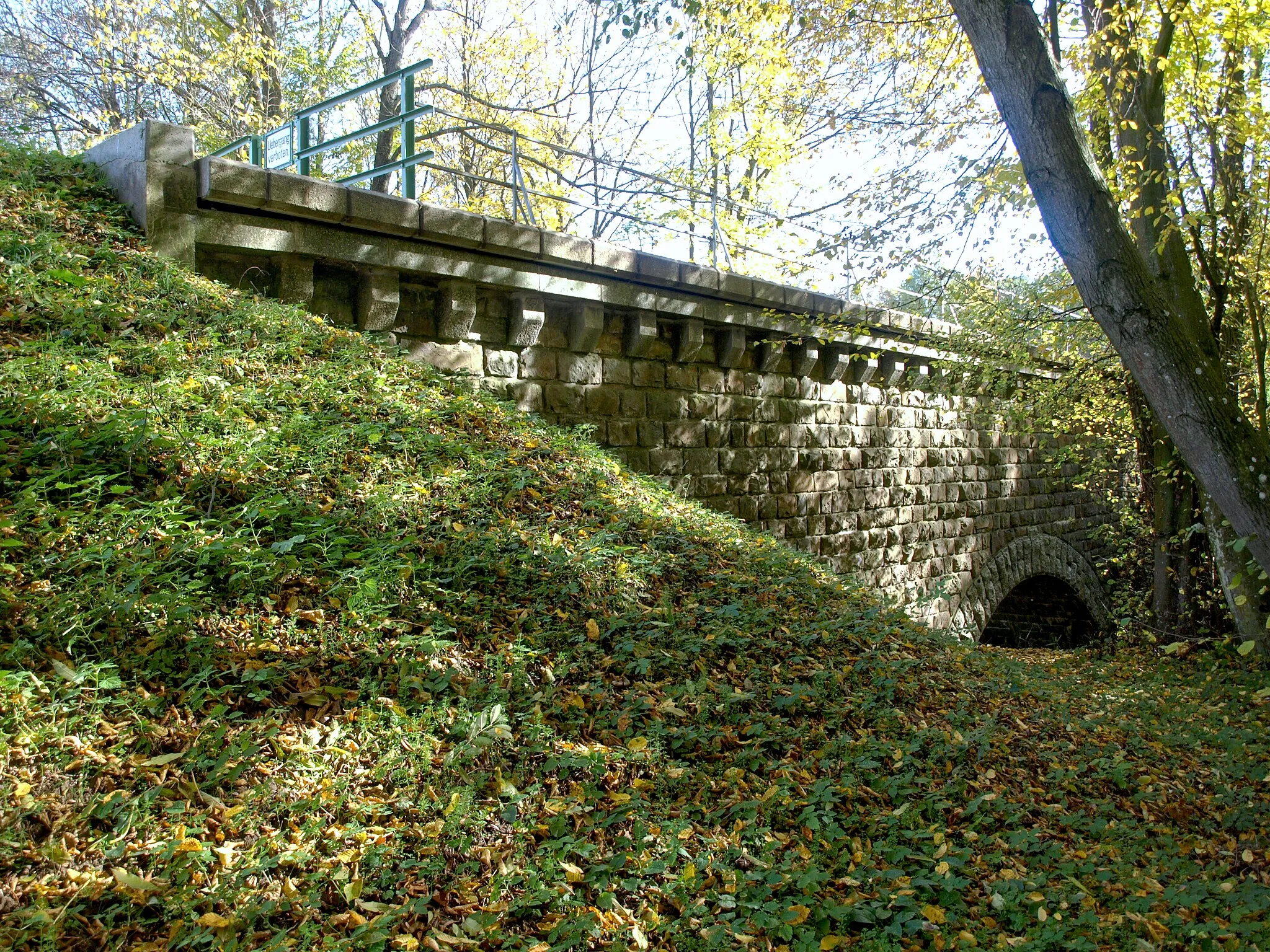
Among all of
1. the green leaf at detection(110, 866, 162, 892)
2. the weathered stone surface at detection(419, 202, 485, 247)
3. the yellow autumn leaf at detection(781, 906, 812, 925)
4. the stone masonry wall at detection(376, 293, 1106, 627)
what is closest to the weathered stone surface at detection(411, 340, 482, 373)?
the stone masonry wall at detection(376, 293, 1106, 627)

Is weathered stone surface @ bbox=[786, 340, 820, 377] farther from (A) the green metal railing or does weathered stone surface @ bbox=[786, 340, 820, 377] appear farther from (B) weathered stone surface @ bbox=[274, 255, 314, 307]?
(B) weathered stone surface @ bbox=[274, 255, 314, 307]

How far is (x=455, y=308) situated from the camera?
658cm

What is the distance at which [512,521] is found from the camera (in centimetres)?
510

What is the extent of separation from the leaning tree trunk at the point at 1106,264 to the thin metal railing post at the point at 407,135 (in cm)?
388

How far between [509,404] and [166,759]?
4.09 metres

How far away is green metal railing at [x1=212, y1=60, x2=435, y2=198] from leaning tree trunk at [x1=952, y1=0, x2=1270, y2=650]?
3.84m

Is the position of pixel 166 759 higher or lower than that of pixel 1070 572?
higher

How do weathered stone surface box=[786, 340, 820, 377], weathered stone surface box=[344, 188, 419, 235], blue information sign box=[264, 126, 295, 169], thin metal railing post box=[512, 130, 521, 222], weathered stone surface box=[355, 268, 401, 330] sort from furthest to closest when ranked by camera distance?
weathered stone surface box=[786, 340, 820, 377] → blue information sign box=[264, 126, 295, 169] → thin metal railing post box=[512, 130, 521, 222] → weathered stone surface box=[355, 268, 401, 330] → weathered stone surface box=[344, 188, 419, 235]

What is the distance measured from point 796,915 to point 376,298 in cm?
477

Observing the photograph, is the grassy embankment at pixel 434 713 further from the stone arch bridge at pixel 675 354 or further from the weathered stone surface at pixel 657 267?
the weathered stone surface at pixel 657 267

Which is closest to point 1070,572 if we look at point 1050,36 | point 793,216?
point 793,216

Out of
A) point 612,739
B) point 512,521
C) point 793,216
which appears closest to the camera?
point 612,739

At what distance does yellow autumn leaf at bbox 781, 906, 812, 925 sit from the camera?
3029mm

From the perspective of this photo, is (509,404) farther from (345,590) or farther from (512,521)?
(345,590)
